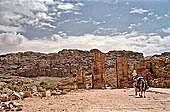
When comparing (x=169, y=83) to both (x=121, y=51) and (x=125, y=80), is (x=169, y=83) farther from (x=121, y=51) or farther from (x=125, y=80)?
(x=121, y=51)

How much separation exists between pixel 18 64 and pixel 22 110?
111 meters

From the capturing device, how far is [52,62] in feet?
395

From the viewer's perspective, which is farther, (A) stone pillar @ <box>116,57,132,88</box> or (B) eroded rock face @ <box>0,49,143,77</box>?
(B) eroded rock face @ <box>0,49,143,77</box>

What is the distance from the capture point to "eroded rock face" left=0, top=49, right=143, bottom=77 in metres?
112

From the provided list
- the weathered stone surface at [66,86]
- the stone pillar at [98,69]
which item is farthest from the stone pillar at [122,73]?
the weathered stone surface at [66,86]

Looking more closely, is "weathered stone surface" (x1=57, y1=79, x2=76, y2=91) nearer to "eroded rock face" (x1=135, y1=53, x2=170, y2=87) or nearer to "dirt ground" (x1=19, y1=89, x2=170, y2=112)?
"eroded rock face" (x1=135, y1=53, x2=170, y2=87)

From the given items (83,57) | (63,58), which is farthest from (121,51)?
(63,58)

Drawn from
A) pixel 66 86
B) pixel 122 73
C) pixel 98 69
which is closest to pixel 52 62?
pixel 66 86

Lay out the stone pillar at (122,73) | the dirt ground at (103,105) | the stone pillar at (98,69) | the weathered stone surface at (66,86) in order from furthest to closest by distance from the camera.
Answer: the weathered stone surface at (66,86) < the stone pillar at (122,73) < the stone pillar at (98,69) < the dirt ground at (103,105)

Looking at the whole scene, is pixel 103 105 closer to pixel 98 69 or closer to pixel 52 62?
pixel 98 69

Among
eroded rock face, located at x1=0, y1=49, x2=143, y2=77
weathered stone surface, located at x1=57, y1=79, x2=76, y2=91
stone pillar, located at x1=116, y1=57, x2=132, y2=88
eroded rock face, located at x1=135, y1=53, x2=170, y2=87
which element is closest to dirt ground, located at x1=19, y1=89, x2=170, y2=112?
eroded rock face, located at x1=135, y1=53, x2=170, y2=87

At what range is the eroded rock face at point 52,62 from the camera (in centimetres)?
11219

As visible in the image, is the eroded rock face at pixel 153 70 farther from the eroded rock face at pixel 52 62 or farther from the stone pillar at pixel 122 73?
the eroded rock face at pixel 52 62

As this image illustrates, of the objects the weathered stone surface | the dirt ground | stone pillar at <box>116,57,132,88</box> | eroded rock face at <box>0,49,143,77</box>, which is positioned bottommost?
the weathered stone surface
